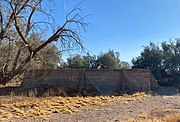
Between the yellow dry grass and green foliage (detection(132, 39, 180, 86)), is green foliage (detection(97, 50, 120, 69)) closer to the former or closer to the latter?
green foliage (detection(132, 39, 180, 86))

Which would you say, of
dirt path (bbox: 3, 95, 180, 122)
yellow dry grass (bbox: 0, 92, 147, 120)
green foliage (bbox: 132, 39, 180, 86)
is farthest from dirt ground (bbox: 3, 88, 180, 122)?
green foliage (bbox: 132, 39, 180, 86)

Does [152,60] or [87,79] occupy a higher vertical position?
[152,60]

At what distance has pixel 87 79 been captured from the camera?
71.5 ft

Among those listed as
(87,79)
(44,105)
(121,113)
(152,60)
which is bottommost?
(121,113)

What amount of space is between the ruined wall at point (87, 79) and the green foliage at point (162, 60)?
31.4 feet

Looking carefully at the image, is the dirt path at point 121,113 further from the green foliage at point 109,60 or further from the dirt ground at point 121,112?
the green foliage at point 109,60

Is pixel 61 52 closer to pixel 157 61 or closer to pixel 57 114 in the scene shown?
pixel 57 114

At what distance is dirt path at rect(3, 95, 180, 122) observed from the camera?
12.6m

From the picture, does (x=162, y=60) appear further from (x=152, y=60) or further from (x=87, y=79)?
(x=87, y=79)

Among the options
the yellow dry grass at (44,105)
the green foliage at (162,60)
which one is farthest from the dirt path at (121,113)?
the green foliage at (162,60)

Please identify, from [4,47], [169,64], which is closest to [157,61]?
[169,64]

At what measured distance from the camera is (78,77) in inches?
858

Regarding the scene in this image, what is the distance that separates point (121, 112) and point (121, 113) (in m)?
0.31

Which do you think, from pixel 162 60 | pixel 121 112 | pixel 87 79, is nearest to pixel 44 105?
pixel 121 112
